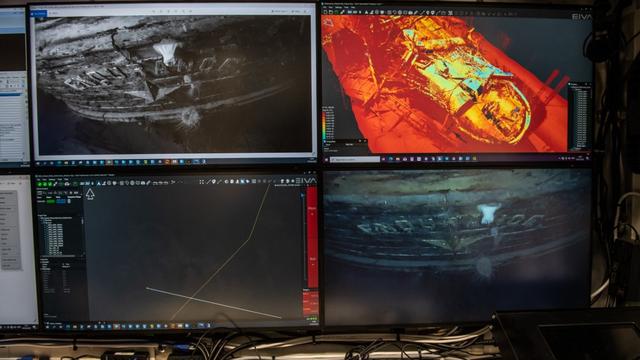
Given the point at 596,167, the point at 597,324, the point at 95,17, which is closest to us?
the point at 597,324

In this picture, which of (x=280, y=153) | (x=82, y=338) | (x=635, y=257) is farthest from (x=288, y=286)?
(x=635, y=257)

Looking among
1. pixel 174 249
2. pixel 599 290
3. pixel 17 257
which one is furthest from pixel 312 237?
pixel 599 290

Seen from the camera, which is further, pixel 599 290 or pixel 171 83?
pixel 599 290

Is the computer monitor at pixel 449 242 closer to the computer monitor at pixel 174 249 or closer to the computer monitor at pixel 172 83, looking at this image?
the computer monitor at pixel 174 249

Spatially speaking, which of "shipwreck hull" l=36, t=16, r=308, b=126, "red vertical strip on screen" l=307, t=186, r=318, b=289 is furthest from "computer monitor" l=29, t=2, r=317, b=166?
"red vertical strip on screen" l=307, t=186, r=318, b=289

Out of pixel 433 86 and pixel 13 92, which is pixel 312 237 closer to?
pixel 433 86

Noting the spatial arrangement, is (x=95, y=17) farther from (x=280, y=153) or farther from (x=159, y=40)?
(x=280, y=153)
